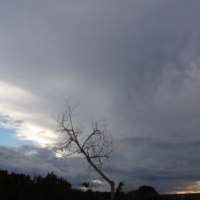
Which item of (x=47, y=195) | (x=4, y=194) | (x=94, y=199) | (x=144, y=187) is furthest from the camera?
(x=144, y=187)

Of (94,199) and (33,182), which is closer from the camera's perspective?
(33,182)

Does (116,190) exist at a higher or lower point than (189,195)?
lower

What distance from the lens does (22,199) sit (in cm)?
2981

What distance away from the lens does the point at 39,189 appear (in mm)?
31031

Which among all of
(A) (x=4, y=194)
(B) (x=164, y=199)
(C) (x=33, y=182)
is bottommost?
(A) (x=4, y=194)

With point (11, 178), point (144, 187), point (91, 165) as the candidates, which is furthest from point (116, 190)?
point (144, 187)

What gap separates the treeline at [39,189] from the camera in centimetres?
3000

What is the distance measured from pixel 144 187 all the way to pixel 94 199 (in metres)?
21.2

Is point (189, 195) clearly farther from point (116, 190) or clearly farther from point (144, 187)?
point (116, 190)

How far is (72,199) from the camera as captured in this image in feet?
109

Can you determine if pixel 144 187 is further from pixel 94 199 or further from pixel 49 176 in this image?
pixel 49 176

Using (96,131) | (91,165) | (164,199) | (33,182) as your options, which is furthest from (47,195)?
(164,199)

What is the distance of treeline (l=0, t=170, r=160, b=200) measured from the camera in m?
30.0

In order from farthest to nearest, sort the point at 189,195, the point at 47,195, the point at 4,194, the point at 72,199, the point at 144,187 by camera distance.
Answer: the point at 144,187 < the point at 189,195 < the point at 72,199 < the point at 47,195 < the point at 4,194
